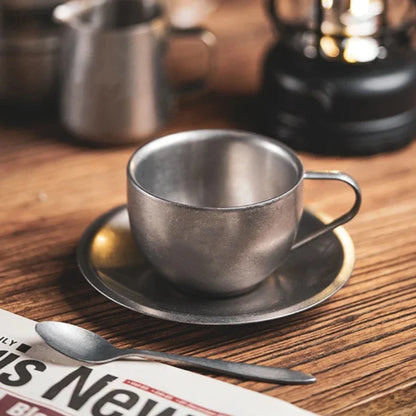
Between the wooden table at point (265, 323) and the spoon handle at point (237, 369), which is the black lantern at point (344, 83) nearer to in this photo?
the wooden table at point (265, 323)

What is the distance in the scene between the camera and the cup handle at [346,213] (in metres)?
0.66

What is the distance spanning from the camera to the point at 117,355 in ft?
1.95

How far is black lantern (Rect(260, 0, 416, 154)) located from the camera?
0.92 metres

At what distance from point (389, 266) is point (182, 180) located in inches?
8.4

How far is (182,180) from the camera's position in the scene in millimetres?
750

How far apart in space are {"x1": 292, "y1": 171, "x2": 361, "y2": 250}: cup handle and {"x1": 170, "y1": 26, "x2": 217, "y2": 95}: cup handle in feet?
1.33

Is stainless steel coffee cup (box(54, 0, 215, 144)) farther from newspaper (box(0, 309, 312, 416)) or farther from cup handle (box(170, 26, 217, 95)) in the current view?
newspaper (box(0, 309, 312, 416))

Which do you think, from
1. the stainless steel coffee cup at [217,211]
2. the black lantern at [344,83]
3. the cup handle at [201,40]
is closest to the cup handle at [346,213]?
the stainless steel coffee cup at [217,211]

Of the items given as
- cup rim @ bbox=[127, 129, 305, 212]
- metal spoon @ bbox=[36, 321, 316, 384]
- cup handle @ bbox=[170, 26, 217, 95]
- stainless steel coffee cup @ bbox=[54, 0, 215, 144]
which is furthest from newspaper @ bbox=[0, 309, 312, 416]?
cup handle @ bbox=[170, 26, 217, 95]

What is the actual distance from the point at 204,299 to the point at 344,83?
1.25ft

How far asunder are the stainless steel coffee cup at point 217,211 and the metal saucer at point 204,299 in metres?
0.02

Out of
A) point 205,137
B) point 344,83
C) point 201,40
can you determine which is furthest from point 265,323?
point 201,40

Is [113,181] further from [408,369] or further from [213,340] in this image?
[408,369]

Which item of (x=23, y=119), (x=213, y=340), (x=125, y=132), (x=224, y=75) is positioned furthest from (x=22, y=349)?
(x=224, y=75)
